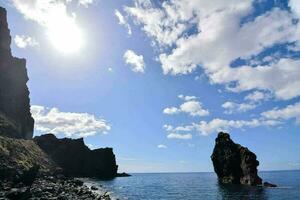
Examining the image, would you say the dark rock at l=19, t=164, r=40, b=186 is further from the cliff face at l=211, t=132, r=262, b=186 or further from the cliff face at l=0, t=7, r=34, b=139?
the cliff face at l=0, t=7, r=34, b=139

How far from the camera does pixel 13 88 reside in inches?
6929

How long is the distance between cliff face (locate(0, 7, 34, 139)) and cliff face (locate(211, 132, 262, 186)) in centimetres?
8965

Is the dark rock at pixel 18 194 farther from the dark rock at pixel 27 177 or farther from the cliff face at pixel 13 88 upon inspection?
the cliff face at pixel 13 88

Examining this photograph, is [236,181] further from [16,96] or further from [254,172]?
[16,96]

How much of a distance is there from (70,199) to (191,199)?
3643 cm

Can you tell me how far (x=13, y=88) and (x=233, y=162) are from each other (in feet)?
364

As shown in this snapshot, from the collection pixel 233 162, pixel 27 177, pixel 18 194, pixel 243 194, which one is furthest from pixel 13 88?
pixel 18 194

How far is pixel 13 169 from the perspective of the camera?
65875 millimetres

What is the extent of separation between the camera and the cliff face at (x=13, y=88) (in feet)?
547

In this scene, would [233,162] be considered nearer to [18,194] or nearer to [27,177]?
[27,177]

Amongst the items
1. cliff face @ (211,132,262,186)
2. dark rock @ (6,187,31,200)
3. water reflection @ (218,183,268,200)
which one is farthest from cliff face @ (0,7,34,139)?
dark rock @ (6,187,31,200)

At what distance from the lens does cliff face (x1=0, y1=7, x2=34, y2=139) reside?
547 feet

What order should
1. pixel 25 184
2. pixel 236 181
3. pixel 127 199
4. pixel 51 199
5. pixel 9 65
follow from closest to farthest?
pixel 51 199 → pixel 25 184 → pixel 127 199 → pixel 236 181 → pixel 9 65

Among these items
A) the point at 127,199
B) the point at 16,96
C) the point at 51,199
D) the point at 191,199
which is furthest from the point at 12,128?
the point at 51,199
